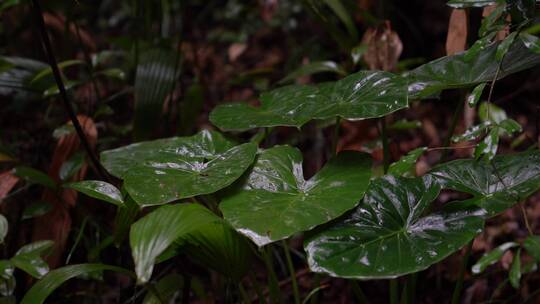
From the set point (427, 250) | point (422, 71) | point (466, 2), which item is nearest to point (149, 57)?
point (422, 71)

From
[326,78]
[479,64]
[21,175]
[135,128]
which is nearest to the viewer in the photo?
[479,64]

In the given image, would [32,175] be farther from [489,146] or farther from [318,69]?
[489,146]

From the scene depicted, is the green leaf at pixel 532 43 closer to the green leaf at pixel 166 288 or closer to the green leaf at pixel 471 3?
the green leaf at pixel 471 3

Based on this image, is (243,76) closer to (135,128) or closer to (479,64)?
(135,128)

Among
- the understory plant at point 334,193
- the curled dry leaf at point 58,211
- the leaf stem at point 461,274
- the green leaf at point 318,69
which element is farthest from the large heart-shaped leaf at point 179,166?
the green leaf at point 318,69

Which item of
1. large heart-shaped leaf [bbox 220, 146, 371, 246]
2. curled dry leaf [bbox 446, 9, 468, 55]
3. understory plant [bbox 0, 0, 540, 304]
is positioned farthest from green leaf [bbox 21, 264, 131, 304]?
curled dry leaf [bbox 446, 9, 468, 55]

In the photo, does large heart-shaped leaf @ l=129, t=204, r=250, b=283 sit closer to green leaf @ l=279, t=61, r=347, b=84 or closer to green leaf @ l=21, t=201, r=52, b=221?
green leaf @ l=21, t=201, r=52, b=221

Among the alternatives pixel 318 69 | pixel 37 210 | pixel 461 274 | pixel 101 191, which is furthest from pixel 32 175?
pixel 461 274
